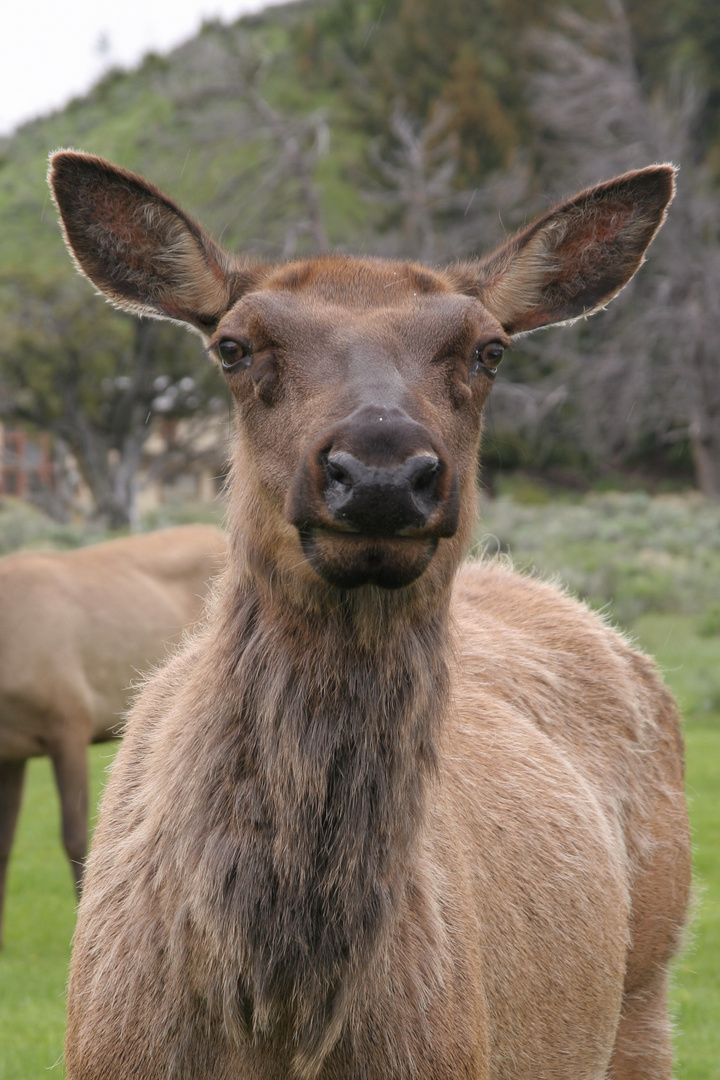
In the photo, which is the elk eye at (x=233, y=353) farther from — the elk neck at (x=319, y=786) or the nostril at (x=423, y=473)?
the nostril at (x=423, y=473)

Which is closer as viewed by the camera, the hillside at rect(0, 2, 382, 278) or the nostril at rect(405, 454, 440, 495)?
the nostril at rect(405, 454, 440, 495)

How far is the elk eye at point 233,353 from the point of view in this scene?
9.47 ft

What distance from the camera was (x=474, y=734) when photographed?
12.4 ft

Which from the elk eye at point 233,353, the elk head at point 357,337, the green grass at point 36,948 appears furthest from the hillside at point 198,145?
the elk eye at point 233,353

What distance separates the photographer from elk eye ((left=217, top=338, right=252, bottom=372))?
289 centimetres

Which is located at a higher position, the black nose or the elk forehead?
the elk forehead

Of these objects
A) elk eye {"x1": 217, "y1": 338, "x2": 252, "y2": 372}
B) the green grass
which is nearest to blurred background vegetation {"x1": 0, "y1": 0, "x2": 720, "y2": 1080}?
the green grass

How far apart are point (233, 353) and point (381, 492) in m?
0.79

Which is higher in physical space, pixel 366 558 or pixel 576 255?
pixel 576 255

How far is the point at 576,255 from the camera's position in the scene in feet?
11.6

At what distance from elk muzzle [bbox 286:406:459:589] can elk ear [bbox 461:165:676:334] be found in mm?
1105

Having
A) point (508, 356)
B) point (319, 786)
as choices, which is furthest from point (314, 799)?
point (508, 356)

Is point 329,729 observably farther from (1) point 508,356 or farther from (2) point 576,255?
(1) point 508,356

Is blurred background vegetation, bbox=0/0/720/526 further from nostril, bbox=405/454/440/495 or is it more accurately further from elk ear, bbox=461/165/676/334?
nostril, bbox=405/454/440/495
